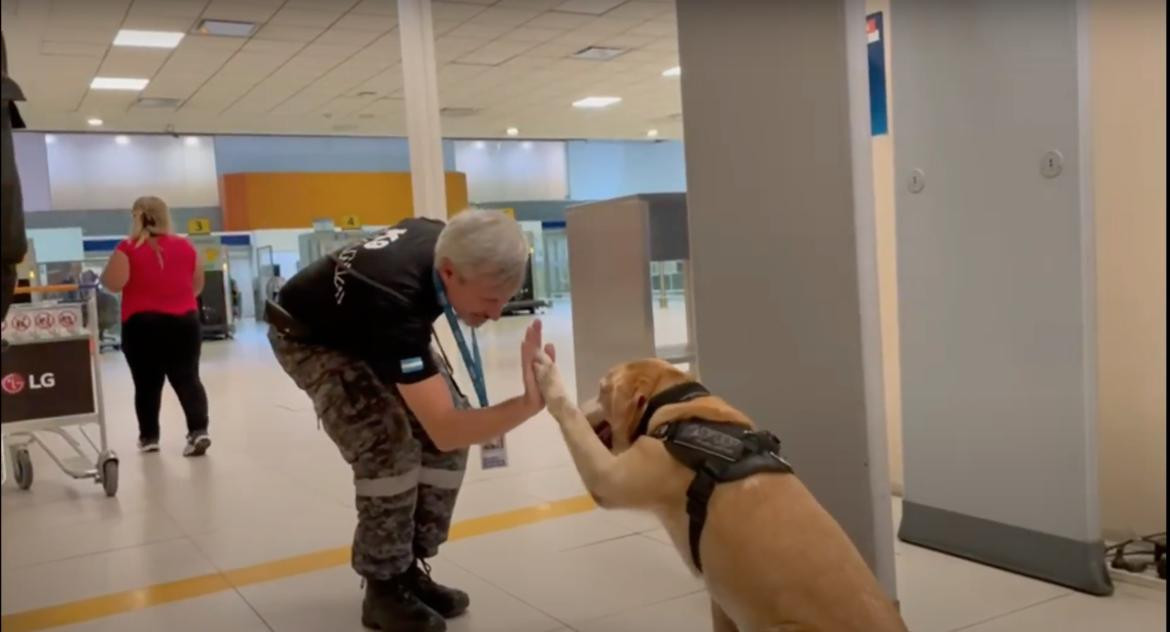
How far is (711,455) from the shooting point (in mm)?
1802

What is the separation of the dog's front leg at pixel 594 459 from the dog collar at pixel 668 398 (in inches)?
3.6

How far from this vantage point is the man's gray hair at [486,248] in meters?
2.02

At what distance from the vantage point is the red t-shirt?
15.4ft

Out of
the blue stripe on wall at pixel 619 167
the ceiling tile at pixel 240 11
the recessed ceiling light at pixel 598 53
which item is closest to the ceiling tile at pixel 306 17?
the ceiling tile at pixel 240 11

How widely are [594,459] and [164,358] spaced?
3.63 m

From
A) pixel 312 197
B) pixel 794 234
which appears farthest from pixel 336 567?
pixel 312 197

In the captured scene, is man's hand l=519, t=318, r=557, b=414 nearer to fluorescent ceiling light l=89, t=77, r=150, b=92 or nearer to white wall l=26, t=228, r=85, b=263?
fluorescent ceiling light l=89, t=77, r=150, b=92

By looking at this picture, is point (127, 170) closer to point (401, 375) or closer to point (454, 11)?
point (454, 11)

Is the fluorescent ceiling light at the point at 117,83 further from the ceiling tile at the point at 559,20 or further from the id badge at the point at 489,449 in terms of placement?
the id badge at the point at 489,449

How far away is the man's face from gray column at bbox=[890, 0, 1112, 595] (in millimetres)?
1372

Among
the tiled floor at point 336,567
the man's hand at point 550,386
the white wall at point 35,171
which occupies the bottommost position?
the tiled floor at point 336,567

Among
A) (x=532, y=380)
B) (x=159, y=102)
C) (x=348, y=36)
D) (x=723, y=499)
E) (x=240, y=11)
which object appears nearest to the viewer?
(x=723, y=499)

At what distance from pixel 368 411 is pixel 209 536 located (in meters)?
1.49

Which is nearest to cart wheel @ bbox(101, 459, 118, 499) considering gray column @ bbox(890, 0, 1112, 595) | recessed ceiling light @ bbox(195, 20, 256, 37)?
gray column @ bbox(890, 0, 1112, 595)
